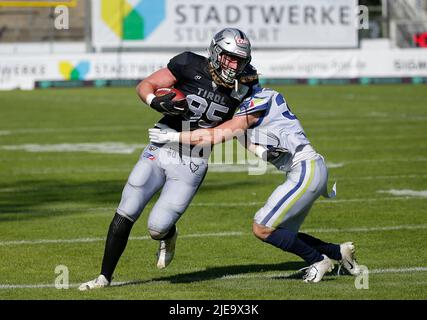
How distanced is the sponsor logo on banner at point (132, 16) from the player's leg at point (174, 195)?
25.6 meters

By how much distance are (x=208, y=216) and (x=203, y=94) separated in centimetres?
297

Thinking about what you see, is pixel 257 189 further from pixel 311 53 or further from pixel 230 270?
pixel 311 53

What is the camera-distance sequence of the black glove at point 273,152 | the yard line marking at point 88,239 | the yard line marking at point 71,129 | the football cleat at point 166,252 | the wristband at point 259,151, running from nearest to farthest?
the wristband at point 259,151, the black glove at point 273,152, the football cleat at point 166,252, the yard line marking at point 88,239, the yard line marking at point 71,129

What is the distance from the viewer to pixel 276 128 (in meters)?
6.88

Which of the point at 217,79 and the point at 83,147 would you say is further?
the point at 83,147

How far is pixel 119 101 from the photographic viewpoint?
79.5ft

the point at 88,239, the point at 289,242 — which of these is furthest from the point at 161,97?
the point at 88,239

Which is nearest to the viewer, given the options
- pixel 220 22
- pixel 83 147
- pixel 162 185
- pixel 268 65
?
pixel 162 185

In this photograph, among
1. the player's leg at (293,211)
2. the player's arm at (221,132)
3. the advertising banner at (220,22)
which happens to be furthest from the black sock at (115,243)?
the advertising banner at (220,22)

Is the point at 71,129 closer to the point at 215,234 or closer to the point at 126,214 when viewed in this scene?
the point at 215,234

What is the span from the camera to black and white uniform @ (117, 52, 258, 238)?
6961mm

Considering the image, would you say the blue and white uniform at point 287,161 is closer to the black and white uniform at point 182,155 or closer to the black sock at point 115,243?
the black and white uniform at point 182,155

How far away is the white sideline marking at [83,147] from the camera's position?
15211 millimetres
